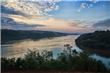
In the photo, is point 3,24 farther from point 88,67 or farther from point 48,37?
point 88,67

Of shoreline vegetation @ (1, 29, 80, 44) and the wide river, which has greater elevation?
shoreline vegetation @ (1, 29, 80, 44)

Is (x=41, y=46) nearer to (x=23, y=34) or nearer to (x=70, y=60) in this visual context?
(x=23, y=34)

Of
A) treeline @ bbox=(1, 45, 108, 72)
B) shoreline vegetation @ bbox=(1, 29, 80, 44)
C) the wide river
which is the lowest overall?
A: treeline @ bbox=(1, 45, 108, 72)

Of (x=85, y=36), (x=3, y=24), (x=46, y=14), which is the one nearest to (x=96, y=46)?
(x=85, y=36)

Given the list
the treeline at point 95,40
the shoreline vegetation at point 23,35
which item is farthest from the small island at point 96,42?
the shoreline vegetation at point 23,35

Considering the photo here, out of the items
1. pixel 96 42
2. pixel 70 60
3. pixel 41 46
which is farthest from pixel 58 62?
pixel 96 42

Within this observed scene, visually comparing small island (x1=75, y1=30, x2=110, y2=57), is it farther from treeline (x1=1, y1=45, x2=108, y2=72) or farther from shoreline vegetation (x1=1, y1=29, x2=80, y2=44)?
shoreline vegetation (x1=1, y1=29, x2=80, y2=44)

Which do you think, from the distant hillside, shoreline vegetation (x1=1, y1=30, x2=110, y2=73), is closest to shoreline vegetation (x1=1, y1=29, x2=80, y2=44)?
the distant hillside
